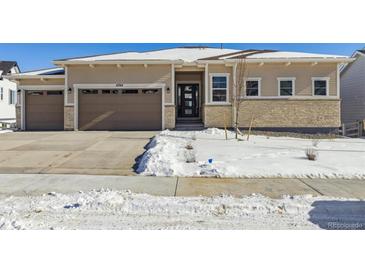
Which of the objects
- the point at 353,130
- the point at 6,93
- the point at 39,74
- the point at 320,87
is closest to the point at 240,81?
the point at 320,87

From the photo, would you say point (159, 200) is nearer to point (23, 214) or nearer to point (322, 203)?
point (23, 214)

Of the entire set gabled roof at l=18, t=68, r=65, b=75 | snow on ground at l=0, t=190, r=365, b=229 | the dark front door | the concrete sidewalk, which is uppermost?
gabled roof at l=18, t=68, r=65, b=75

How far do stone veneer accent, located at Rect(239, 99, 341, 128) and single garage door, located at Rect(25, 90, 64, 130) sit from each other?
1143 centimetres

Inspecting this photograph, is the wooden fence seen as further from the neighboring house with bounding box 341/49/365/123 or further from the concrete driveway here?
the concrete driveway

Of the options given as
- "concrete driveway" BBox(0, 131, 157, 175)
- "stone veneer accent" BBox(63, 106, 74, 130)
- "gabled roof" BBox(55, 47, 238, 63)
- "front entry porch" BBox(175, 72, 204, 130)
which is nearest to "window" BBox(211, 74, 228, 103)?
"front entry porch" BBox(175, 72, 204, 130)

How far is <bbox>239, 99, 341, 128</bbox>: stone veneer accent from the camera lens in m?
16.7

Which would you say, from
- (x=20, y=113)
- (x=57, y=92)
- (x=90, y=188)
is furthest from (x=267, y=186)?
(x=20, y=113)

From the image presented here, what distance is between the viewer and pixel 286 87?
16.8 meters

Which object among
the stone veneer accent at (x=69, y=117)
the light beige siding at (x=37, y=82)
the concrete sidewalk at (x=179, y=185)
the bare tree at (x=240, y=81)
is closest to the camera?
the concrete sidewalk at (x=179, y=185)

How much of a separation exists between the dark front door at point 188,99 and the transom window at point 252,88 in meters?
3.72

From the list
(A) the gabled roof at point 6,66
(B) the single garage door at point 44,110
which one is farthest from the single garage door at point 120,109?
(A) the gabled roof at point 6,66

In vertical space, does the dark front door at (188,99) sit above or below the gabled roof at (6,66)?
below

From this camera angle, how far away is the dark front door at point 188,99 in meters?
19.3

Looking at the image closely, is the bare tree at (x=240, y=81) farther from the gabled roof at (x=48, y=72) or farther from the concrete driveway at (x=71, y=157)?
the gabled roof at (x=48, y=72)
